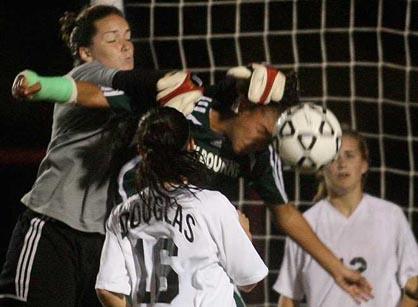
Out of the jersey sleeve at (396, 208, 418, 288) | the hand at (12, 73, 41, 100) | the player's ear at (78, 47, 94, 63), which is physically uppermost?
the player's ear at (78, 47, 94, 63)

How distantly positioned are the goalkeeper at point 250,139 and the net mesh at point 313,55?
1581 mm

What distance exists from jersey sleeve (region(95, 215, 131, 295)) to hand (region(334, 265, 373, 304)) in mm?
1017

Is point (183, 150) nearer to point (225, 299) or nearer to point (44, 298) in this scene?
point (225, 299)

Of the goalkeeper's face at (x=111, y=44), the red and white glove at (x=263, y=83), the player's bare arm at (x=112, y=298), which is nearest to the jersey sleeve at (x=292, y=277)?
the red and white glove at (x=263, y=83)

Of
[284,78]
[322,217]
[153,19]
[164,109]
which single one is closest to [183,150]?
[164,109]

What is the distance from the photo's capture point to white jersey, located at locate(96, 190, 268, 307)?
3.83 metres

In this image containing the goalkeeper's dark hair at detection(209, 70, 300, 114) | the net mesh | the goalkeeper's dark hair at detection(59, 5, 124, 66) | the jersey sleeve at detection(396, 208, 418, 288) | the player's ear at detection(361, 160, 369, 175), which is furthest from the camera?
the net mesh

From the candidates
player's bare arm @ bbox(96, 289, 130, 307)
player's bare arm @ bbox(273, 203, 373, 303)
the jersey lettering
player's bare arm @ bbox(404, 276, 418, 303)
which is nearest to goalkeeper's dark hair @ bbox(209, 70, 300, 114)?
player's bare arm @ bbox(273, 203, 373, 303)

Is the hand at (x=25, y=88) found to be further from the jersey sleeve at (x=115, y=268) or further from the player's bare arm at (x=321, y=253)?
the player's bare arm at (x=321, y=253)

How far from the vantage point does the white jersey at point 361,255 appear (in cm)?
523

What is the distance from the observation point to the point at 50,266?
4398mm

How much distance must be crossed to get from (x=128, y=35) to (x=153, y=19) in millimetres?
1808

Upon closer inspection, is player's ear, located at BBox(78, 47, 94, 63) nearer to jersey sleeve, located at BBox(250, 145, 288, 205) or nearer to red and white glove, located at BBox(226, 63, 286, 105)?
red and white glove, located at BBox(226, 63, 286, 105)

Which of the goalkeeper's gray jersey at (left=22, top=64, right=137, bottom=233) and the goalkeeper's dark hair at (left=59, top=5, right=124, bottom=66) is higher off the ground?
the goalkeeper's dark hair at (left=59, top=5, right=124, bottom=66)
